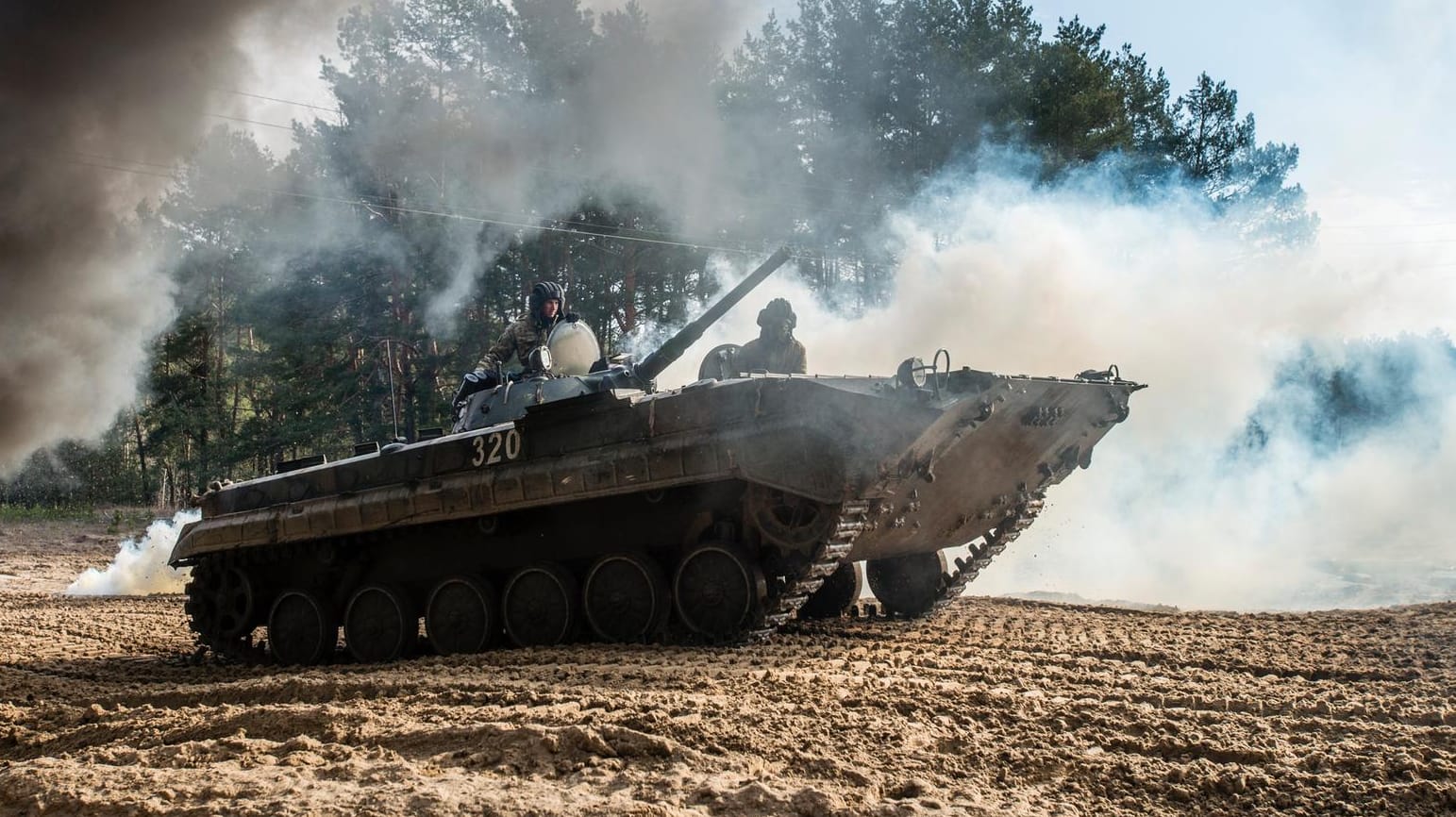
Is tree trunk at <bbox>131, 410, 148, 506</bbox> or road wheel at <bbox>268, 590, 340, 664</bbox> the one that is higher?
tree trunk at <bbox>131, 410, 148, 506</bbox>

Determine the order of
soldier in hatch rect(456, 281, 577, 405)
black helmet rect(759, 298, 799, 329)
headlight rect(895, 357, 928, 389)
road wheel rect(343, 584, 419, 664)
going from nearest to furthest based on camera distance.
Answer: headlight rect(895, 357, 928, 389) < road wheel rect(343, 584, 419, 664) < black helmet rect(759, 298, 799, 329) < soldier in hatch rect(456, 281, 577, 405)

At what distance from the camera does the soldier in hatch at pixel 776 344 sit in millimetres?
11891

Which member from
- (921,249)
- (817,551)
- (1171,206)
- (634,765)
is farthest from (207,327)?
(634,765)

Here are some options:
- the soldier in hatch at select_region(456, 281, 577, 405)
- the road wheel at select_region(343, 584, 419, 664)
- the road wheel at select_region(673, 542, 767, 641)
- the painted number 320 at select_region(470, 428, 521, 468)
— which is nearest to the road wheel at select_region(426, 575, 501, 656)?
the road wheel at select_region(343, 584, 419, 664)

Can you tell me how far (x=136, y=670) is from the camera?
11641mm

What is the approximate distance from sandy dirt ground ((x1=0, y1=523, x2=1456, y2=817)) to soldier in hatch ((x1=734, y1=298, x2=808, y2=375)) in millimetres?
2613

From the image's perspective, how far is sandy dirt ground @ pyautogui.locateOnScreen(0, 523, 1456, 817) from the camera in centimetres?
548

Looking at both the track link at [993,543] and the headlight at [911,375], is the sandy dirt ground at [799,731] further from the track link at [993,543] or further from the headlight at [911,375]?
the headlight at [911,375]

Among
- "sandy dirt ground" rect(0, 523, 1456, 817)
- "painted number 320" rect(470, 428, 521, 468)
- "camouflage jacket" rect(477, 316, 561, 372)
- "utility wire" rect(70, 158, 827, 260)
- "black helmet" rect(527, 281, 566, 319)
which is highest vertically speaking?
"utility wire" rect(70, 158, 827, 260)

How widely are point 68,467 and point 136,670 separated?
105ft

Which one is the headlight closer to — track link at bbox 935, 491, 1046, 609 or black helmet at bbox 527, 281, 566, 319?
track link at bbox 935, 491, 1046, 609

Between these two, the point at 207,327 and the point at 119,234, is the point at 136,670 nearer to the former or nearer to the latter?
the point at 119,234

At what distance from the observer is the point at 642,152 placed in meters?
24.5

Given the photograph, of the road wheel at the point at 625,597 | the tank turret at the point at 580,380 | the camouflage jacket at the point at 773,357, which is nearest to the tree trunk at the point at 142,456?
the tank turret at the point at 580,380
